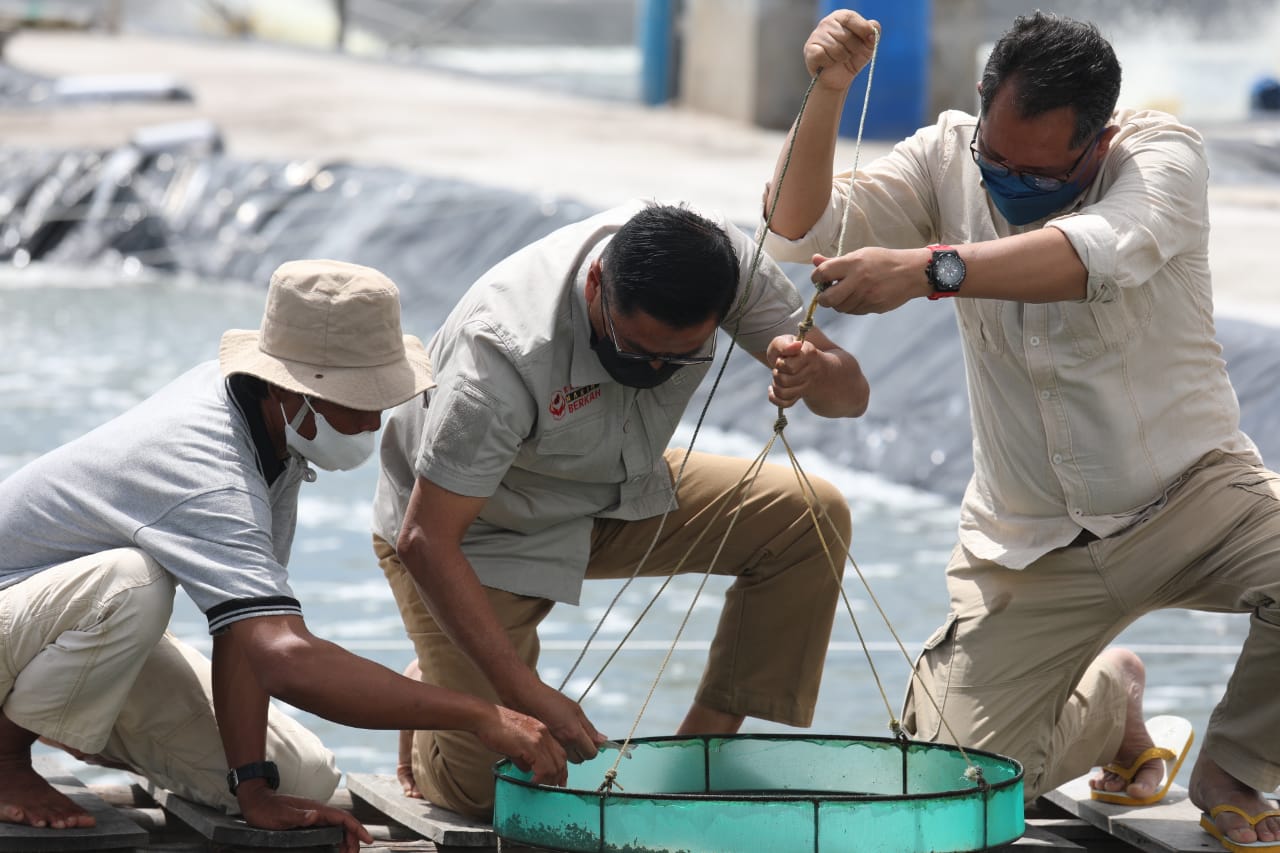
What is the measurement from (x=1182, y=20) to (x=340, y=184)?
2261 centimetres

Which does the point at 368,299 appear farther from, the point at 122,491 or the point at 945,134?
the point at 945,134

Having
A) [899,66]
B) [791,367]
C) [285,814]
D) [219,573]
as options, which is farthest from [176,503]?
[899,66]

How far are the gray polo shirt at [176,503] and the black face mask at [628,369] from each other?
513 millimetres

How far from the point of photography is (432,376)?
9.75ft

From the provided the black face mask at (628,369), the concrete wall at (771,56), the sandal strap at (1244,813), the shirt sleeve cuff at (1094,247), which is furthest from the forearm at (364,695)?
the concrete wall at (771,56)

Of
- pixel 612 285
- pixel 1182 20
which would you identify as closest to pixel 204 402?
pixel 612 285

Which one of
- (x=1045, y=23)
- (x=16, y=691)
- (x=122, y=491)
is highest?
(x=1045, y=23)

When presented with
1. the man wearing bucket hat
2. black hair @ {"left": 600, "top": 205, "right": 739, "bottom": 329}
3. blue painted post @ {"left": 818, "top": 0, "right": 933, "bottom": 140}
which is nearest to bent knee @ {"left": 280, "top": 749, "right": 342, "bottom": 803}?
the man wearing bucket hat

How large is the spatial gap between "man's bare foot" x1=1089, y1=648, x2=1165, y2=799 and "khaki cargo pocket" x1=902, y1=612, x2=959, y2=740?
1.09ft

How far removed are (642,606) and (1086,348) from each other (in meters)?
2.29

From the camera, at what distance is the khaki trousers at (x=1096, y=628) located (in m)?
3.01

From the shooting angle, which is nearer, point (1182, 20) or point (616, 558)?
point (616, 558)

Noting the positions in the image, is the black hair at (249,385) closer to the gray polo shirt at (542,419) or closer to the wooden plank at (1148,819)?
the gray polo shirt at (542,419)

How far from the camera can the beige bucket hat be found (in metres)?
2.84
